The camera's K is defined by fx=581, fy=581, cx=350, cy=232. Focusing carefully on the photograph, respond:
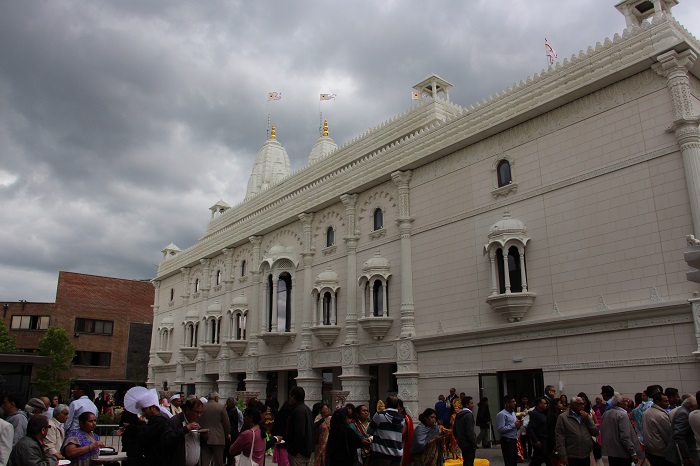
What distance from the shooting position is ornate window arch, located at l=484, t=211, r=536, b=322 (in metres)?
18.5

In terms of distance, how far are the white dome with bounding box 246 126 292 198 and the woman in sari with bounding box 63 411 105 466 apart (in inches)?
1474

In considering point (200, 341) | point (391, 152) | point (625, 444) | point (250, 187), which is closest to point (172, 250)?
point (250, 187)

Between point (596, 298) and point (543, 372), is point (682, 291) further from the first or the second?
point (543, 372)

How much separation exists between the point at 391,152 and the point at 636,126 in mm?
10279

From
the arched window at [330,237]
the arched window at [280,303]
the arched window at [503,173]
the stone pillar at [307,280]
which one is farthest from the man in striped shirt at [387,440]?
the arched window at [280,303]

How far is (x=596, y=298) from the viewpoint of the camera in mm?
16938

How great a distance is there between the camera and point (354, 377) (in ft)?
79.8

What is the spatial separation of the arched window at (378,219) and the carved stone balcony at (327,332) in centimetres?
481

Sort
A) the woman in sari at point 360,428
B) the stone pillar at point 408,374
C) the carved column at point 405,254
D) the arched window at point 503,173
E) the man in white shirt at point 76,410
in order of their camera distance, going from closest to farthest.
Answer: the woman in sari at point 360,428 < the man in white shirt at point 76,410 < the arched window at point 503,173 < the stone pillar at point 408,374 < the carved column at point 405,254

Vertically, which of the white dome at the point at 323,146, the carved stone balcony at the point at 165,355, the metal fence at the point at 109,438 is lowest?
the metal fence at the point at 109,438

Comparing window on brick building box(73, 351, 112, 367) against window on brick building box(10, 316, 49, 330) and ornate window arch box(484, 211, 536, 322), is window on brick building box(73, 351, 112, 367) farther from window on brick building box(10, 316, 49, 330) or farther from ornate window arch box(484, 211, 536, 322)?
ornate window arch box(484, 211, 536, 322)

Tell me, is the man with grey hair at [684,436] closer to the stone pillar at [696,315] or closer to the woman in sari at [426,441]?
the woman in sari at [426,441]

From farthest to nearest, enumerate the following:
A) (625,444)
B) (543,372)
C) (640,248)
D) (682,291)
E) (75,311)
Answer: (75,311) → (543,372) → (640,248) → (682,291) → (625,444)

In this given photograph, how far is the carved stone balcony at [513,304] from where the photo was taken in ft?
60.3
